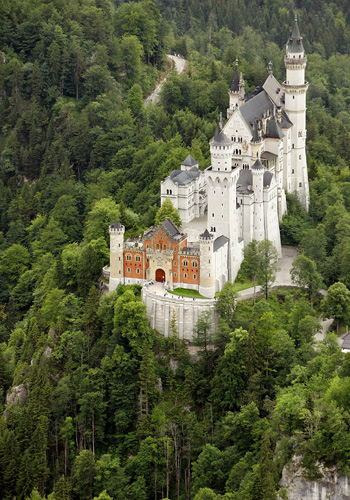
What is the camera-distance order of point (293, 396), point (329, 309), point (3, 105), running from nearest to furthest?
point (293, 396) < point (329, 309) < point (3, 105)

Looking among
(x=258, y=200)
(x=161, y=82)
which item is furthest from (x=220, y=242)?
(x=161, y=82)

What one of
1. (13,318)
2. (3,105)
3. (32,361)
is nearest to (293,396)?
(32,361)

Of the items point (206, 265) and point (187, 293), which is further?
point (187, 293)

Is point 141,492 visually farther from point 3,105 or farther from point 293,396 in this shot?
point 3,105

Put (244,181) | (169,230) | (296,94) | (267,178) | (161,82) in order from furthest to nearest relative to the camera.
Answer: (161,82) → (296,94) → (267,178) → (244,181) → (169,230)

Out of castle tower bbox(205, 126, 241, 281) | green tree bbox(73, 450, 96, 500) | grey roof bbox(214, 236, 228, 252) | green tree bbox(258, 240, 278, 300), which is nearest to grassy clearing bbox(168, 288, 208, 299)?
grey roof bbox(214, 236, 228, 252)

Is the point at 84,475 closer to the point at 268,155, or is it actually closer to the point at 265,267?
the point at 265,267

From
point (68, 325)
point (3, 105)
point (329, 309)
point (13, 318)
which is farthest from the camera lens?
point (3, 105)
